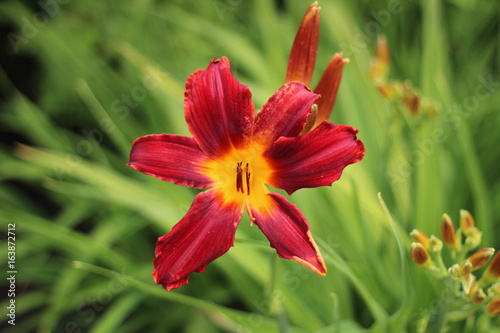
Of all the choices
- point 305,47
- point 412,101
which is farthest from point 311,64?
point 412,101

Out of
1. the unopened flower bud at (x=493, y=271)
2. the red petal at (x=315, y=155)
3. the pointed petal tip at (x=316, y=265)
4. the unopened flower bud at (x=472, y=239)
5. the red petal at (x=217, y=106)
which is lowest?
the unopened flower bud at (x=493, y=271)

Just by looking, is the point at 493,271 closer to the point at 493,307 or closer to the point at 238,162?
the point at 493,307

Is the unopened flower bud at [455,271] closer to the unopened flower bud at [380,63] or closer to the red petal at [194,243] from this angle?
the red petal at [194,243]

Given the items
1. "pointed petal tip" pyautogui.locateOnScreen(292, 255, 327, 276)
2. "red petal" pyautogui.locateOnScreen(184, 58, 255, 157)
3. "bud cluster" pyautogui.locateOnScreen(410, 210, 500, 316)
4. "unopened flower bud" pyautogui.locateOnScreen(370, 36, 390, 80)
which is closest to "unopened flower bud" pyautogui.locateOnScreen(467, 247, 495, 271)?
"bud cluster" pyautogui.locateOnScreen(410, 210, 500, 316)

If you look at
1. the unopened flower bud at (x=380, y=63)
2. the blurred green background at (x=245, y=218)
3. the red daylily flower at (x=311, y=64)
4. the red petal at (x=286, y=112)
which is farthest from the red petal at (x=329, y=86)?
the unopened flower bud at (x=380, y=63)

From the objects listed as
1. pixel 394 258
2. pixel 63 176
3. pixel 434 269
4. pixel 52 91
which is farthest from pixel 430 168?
pixel 52 91

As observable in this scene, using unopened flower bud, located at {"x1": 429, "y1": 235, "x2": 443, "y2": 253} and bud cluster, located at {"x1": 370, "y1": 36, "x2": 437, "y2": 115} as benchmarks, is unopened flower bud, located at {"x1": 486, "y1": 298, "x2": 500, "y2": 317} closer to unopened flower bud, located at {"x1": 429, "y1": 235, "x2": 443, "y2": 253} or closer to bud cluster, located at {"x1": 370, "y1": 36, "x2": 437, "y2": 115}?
unopened flower bud, located at {"x1": 429, "y1": 235, "x2": 443, "y2": 253}
